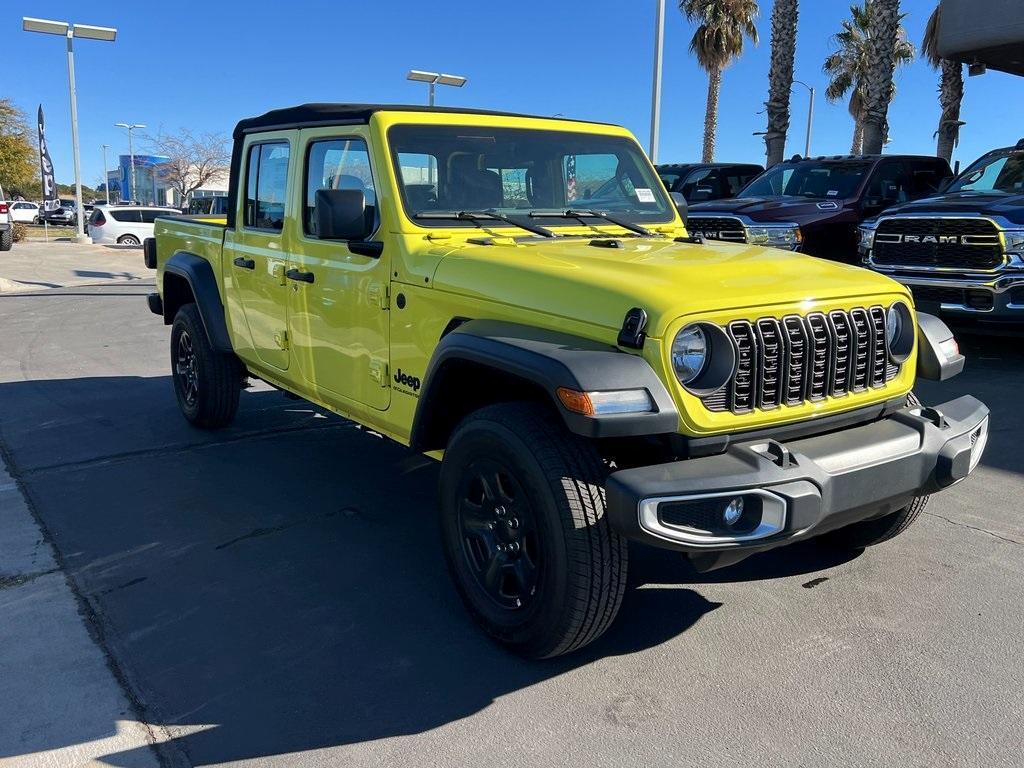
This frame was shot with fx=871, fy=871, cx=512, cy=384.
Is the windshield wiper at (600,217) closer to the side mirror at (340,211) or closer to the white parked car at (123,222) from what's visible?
the side mirror at (340,211)

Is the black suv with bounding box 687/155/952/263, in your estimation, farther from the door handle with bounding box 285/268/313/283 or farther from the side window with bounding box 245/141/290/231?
the door handle with bounding box 285/268/313/283

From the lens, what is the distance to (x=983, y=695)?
9.32 feet

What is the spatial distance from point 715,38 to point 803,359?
26.1m

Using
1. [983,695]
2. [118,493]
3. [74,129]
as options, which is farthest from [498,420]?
[74,129]

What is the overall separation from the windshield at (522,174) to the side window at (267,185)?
1014 millimetres

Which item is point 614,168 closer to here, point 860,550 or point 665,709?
point 860,550

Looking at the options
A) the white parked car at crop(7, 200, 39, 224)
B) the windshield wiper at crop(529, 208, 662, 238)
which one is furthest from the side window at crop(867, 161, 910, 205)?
the white parked car at crop(7, 200, 39, 224)

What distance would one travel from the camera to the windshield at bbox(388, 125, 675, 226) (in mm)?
3818

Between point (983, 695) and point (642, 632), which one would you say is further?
point (642, 632)

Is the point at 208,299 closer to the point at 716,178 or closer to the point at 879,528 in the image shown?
the point at 879,528

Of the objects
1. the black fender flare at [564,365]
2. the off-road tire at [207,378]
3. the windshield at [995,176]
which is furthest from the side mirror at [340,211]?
the windshield at [995,176]

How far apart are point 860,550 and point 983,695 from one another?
1106 millimetres

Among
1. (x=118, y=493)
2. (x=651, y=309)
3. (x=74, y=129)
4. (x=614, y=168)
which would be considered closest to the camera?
(x=651, y=309)

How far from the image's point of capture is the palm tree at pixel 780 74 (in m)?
17.7
